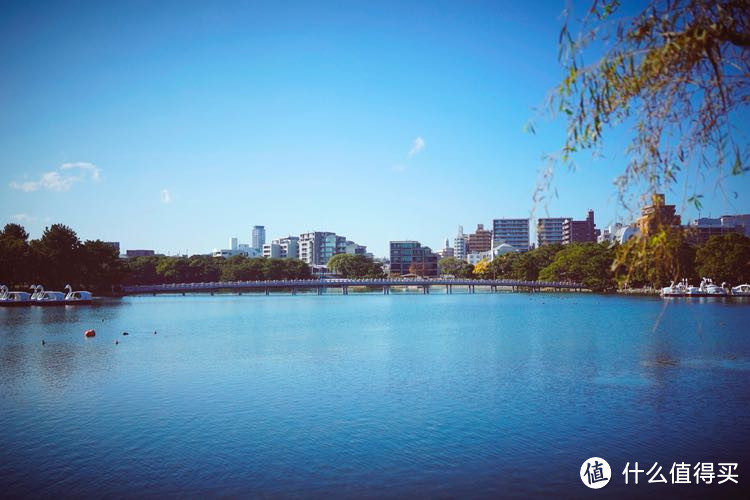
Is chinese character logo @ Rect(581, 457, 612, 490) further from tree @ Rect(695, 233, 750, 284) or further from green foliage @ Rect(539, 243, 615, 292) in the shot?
green foliage @ Rect(539, 243, 615, 292)

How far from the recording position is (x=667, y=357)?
102ft

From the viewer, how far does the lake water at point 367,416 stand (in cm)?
1411

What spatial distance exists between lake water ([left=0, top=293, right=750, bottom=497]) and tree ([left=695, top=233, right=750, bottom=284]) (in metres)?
65.7

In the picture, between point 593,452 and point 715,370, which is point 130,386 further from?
point 715,370

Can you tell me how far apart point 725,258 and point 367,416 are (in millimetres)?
97740

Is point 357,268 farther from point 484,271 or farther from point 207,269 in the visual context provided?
point 207,269

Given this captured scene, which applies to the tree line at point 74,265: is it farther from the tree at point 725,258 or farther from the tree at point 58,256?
the tree at point 725,258

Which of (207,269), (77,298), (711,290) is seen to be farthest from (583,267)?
(207,269)

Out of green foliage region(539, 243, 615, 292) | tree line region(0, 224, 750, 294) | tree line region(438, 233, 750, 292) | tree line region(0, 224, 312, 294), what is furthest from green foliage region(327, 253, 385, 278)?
green foliage region(539, 243, 615, 292)

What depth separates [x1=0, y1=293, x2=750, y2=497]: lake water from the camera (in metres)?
14.1

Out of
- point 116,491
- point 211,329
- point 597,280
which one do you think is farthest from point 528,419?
point 597,280

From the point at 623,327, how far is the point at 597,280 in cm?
7561

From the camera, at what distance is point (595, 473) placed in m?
14.2

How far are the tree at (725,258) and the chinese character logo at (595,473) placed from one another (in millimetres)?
93773
